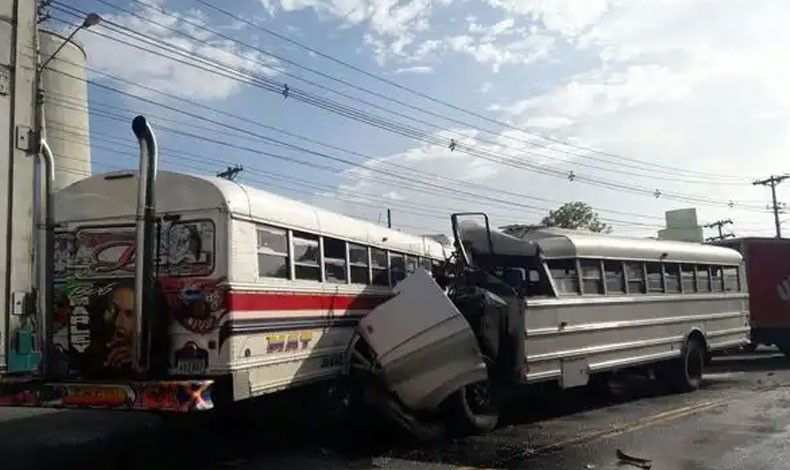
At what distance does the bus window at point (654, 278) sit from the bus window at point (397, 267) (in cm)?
427

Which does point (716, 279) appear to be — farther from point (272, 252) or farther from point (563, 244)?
point (272, 252)

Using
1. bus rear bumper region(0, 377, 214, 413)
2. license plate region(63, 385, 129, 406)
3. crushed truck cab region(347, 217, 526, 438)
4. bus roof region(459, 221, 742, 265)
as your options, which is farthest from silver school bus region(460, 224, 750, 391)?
license plate region(63, 385, 129, 406)

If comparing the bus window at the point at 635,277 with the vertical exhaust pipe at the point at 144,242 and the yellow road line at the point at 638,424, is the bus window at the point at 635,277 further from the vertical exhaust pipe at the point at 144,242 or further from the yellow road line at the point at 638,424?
the vertical exhaust pipe at the point at 144,242

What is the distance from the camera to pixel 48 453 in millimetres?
8438

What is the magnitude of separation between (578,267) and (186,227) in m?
5.84

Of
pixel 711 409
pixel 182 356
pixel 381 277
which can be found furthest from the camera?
pixel 711 409

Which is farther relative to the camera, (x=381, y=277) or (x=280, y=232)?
(x=381, y=277)

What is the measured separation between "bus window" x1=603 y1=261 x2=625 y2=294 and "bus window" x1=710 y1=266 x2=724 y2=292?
3.59 m

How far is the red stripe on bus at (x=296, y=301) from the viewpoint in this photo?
290 inches

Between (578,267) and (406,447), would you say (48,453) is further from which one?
(578,267)

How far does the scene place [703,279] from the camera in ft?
47.2

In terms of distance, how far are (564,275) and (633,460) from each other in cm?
341

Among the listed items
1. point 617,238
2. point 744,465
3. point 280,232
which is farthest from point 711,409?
point 280,232

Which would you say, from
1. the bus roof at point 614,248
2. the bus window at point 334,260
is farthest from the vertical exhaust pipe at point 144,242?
the bus roof at point 614,248
